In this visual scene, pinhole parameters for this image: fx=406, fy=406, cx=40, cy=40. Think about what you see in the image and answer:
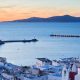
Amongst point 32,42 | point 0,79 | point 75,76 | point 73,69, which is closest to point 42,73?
point 0,79

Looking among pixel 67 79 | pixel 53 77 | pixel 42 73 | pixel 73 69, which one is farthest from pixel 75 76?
pixel 42 73

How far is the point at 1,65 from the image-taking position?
63.7ft

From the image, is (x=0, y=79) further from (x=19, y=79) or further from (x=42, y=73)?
(x=42, y=73)

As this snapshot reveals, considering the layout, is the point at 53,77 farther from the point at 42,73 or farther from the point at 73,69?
the point at 73,69

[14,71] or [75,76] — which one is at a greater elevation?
[75,76]

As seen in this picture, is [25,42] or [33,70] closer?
[33,70]

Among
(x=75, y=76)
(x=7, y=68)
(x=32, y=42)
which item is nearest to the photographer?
(x=75, y=76)

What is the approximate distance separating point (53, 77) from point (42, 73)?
2892 mm

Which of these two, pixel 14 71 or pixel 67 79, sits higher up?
pixel 67 79

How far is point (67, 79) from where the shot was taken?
282 inches

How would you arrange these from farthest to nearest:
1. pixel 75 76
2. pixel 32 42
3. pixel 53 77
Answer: pixel 32 42
pixel 53 77
pixel 75 76

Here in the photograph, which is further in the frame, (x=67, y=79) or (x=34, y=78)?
(x=34, y=78)

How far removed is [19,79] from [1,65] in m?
5.23

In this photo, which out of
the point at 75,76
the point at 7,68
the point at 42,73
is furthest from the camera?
the point at 7,68
